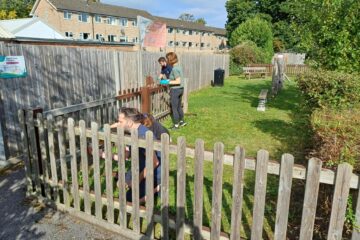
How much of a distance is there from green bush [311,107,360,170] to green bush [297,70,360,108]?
1812 millimetres

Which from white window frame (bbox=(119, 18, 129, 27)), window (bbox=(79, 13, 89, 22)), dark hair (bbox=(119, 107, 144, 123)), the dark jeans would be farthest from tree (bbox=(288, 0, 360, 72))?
white window frame (bbox=(119, 18, 129, 27))

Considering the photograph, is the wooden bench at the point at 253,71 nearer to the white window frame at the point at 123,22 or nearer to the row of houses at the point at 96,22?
the row of houses at the point at 96,22

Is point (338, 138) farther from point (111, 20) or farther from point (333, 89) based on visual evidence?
point (111, 20)

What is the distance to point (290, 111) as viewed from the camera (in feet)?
33.5

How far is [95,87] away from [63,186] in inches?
165

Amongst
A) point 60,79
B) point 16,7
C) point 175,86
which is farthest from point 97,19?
point 60,79

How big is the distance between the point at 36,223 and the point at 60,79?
11.6ft

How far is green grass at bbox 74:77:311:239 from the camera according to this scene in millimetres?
3726

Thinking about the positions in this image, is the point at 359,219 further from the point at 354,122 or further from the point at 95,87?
the point at 95,87

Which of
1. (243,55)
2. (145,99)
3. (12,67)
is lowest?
(145,99)

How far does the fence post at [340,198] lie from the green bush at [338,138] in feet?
1.73

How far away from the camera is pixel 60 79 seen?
6.22m

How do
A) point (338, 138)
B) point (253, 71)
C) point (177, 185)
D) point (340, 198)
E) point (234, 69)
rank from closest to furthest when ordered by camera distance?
point (340, 198)
point (177, 185)
point (338, 138)
point (253, 71)
point (234, 69)

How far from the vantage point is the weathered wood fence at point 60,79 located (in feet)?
17.3
